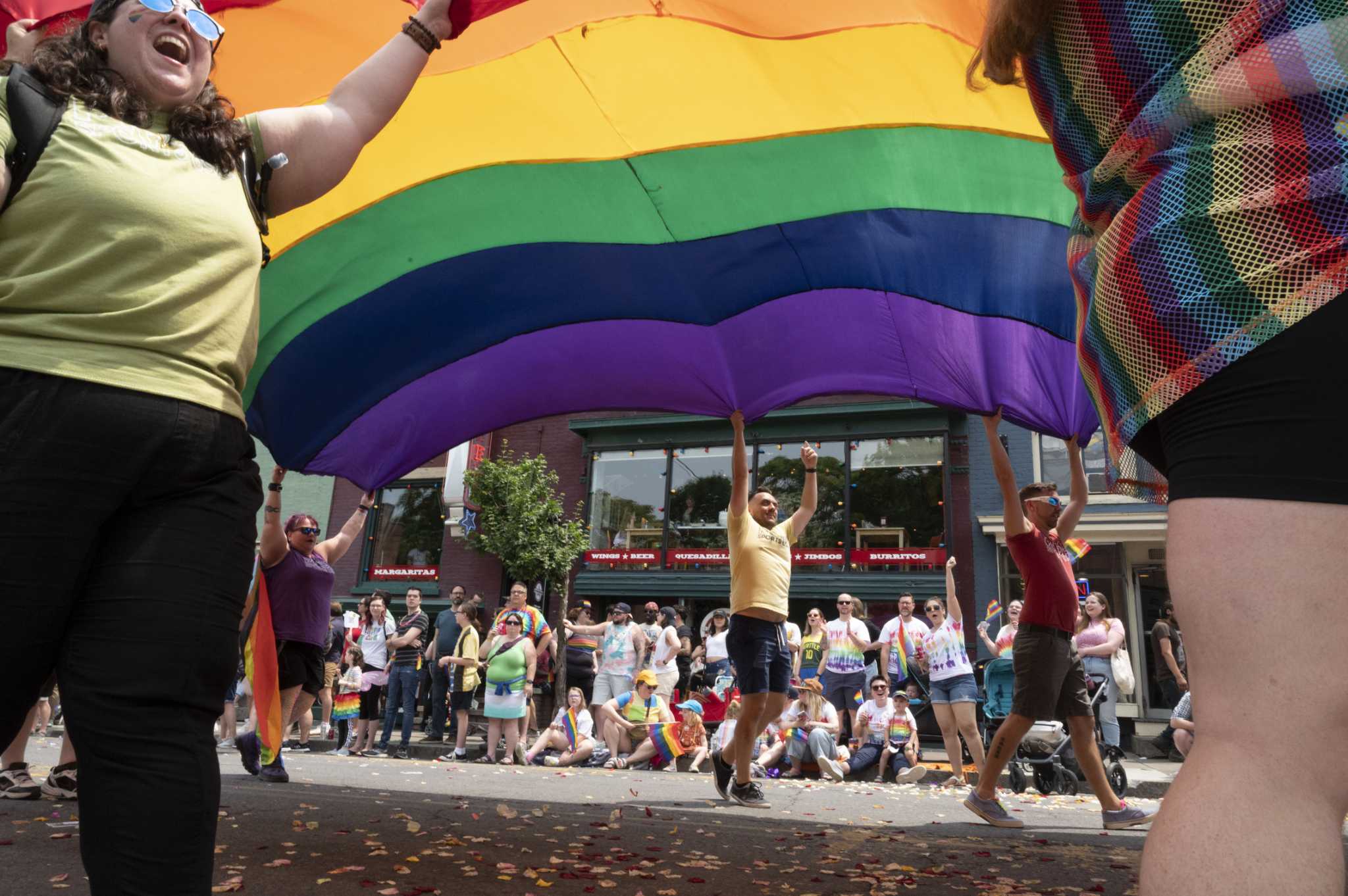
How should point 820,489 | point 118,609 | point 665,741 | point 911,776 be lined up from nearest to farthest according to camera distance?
point 118,609, point 911,776, point 665,741, point 820,489

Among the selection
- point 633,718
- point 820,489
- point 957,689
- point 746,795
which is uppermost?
point 820,489

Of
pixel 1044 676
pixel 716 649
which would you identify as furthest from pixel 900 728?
pixel 1044 676

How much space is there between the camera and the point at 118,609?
141 centimetres

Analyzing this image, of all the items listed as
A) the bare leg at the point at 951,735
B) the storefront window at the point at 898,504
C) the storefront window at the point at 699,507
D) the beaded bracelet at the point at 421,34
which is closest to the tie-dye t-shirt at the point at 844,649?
the bare leg at the point at 951,735

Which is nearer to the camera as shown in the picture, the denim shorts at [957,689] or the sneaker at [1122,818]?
the sneaker at [1122,818]

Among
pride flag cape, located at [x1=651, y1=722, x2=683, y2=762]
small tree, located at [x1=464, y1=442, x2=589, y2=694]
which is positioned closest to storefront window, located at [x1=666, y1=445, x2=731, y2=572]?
small tree, located at [x1=464, y1=442, x2=589, y2=694]

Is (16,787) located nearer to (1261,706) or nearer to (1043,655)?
(1043,655)

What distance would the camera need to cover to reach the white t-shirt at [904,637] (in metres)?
11.0

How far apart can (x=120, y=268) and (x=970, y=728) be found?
8099 millimetres

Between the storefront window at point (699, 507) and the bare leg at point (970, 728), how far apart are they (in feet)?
34.4

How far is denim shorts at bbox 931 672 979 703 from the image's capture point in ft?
27.5

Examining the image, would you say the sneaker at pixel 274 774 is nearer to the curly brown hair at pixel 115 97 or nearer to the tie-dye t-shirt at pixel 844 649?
the curly brown hair at pixel 115 97

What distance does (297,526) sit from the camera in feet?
21.3

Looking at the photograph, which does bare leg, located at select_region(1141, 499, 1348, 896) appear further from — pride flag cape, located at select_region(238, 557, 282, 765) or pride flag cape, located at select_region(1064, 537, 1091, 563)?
pride flag cape, located at select_region(1064, 537, 1091, 563)
